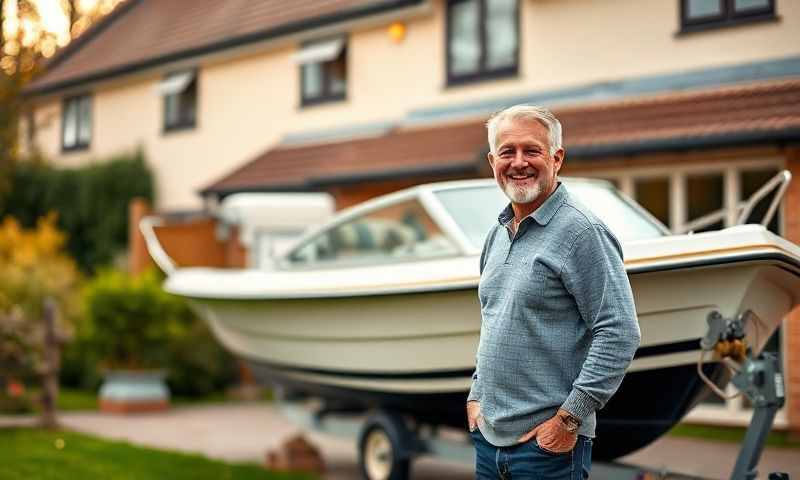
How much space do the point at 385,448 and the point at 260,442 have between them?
292 cm

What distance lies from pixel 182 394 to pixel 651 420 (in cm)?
924

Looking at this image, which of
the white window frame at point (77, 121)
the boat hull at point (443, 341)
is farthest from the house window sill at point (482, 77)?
the white window frame at point (77, 121)

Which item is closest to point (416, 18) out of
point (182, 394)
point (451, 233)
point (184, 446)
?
point (182, 394)

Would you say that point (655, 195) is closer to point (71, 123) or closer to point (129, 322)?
point (129, 322)

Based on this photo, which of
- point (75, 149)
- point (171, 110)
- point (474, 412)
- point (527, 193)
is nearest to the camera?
point (527, 193)

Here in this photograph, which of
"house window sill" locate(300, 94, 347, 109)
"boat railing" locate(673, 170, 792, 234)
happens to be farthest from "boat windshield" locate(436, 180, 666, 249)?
"house window sill" locate(300, 94, 347, 109)

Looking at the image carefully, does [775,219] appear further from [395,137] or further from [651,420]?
[395,137]

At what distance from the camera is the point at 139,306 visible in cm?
1276

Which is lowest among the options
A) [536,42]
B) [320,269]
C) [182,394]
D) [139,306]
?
[182,394]

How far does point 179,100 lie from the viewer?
63.3 feet

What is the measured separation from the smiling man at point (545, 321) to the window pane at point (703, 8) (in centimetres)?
823

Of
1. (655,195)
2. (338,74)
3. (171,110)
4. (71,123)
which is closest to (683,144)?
(655,195)

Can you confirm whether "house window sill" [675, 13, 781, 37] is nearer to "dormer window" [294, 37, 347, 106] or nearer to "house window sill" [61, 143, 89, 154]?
"dormer window" [294, 37, 347, 106]

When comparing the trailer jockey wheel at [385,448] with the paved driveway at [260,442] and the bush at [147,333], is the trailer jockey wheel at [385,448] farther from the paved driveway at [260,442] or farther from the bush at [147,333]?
the bush at [147,333]
